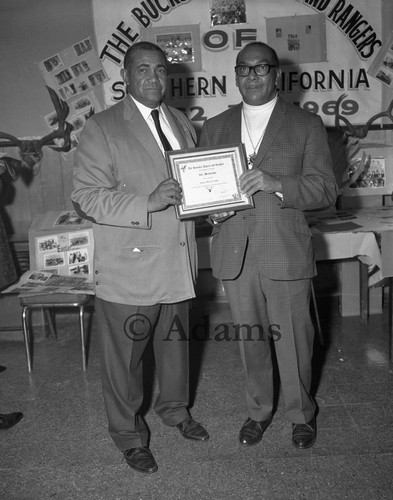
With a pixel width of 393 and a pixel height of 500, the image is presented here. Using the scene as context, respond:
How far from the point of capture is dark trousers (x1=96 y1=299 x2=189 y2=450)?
2715 millimetres

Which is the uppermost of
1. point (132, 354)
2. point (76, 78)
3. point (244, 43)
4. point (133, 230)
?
point (244, 43)

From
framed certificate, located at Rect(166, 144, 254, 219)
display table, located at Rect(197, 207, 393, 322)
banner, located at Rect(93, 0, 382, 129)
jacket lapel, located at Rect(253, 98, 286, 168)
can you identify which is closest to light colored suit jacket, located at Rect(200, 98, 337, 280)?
jacket lapel, located at Rect(253, 98, 286, 168)

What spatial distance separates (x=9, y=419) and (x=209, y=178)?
1813 mm

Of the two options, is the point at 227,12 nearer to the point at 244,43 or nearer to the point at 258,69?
the point at 244,43

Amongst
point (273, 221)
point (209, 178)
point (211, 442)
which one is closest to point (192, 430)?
point (211, 442)

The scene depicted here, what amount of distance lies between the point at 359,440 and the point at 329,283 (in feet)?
7.69

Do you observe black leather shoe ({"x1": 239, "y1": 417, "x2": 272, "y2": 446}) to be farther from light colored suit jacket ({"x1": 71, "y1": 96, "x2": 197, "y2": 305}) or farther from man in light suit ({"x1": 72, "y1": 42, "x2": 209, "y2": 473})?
light colored suit jacket ({"x1": 71, "y1": 96, "x2": 197, "y2": 305})

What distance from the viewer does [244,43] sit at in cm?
459

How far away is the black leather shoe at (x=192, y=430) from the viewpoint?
9.68 ft

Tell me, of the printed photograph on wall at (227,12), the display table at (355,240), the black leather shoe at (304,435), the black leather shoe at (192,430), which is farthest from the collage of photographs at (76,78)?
the black leather shoe at (304,435)

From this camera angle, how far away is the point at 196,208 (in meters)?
2.56

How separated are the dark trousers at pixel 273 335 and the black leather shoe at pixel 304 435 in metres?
0.04

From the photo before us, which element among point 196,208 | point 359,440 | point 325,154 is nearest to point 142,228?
point 196,208

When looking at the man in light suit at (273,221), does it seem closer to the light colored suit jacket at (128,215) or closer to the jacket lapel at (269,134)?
the jacket lapel at (269,134)
